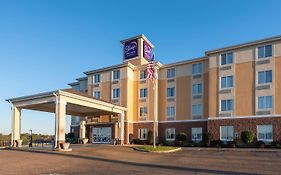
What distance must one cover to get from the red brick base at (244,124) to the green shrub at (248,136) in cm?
59

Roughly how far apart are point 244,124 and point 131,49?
21561mm

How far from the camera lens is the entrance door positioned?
46.6m

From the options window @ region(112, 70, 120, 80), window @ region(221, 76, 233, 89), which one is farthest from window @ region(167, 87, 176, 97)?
window @ region(221, 76, 233, 89)

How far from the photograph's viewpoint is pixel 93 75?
49938 millimetres

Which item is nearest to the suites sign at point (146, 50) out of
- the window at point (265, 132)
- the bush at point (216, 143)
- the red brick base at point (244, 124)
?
the red brick base at point (244, 124)

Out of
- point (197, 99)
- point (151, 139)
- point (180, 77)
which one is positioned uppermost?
point (180, 77)

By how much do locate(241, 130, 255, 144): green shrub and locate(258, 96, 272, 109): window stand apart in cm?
313

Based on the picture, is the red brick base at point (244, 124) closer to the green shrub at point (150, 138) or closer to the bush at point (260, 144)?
the bush at point (260, 144)

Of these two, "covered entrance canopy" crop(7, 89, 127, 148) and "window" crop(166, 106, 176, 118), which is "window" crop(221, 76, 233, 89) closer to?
"window" crop(166, 106, 176, 118)

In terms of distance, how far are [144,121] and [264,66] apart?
18.3 m

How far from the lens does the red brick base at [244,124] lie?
33875mm

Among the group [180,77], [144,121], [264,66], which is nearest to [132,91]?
[144,121]

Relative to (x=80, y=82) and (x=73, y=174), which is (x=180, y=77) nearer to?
(x=80, y=82)

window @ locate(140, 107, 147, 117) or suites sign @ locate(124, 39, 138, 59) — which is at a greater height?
suites sign @ locate(124, 39, 138, 59)
